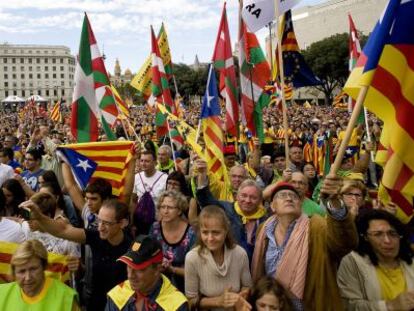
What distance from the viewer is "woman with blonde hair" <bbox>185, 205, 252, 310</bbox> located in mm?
3057

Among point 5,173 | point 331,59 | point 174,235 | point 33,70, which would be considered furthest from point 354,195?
point 33,70

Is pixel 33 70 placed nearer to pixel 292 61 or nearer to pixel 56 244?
pixel 292 61

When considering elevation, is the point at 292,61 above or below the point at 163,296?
above

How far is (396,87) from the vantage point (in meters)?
2.81

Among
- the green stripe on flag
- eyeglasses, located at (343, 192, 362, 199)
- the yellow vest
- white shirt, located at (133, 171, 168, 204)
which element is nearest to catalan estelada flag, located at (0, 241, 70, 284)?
the yellow vest

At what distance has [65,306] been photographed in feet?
9.50

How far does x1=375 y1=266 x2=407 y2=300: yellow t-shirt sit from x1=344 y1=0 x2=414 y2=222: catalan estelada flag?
1.74 feet

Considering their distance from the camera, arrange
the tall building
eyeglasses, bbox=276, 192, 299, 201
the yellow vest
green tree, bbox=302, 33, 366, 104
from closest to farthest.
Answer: the yellow vest → eyeglasses, bbox=276, 192, 299, 201 → green tree, bbox=302, 33, 366, 104 → the tall building

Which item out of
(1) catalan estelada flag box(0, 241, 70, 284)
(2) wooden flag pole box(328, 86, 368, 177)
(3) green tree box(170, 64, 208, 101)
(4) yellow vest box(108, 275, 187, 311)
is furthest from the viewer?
(3) green tree box(170, 64, 208, 101)

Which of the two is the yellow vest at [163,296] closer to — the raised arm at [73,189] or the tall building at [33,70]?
the raised arm at [73,189]

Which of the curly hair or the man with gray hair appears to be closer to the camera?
the curly hair

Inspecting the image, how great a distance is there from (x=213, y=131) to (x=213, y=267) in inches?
119

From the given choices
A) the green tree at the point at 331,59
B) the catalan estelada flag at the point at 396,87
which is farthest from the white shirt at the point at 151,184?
the green tree at the point at 331,59

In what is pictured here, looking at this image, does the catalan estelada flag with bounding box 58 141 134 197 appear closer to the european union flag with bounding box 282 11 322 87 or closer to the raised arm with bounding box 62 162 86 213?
the raised arm with bounding box 62 162 86 213
